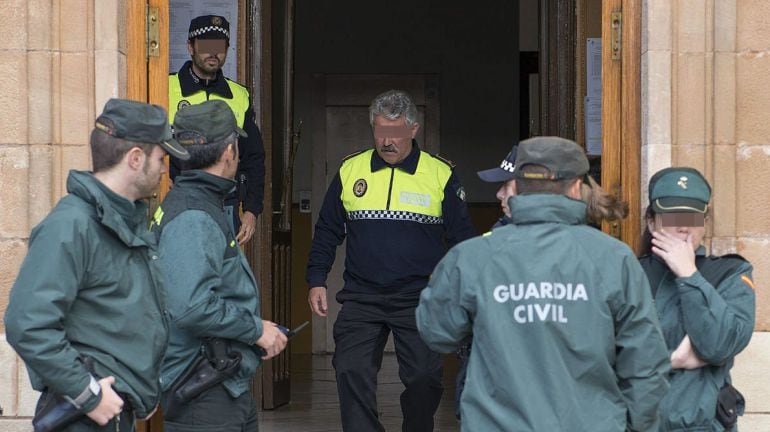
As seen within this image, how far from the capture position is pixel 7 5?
5.48m

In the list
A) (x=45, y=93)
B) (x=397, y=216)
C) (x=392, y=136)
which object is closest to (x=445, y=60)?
(x=392, y=136)

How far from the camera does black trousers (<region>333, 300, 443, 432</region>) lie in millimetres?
5996

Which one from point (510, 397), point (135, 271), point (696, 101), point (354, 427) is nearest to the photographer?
point (510, 397)

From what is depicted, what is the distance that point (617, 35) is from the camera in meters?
5.58

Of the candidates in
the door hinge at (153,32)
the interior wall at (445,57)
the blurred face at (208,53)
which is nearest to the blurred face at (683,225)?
the door hinge at (153,32)

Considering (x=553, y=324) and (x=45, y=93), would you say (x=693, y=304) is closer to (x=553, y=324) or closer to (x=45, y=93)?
(x=553, y=324)

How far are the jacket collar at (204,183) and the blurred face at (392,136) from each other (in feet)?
5.85

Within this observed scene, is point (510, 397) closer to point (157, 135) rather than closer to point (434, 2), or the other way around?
point (157, 135)

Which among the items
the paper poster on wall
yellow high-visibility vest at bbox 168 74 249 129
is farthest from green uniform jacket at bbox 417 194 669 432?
the paper poster on wall

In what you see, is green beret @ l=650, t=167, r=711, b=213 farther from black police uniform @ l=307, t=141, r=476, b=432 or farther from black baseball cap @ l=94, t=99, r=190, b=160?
black police uniform @ l=307, t=141, r=476, b=432

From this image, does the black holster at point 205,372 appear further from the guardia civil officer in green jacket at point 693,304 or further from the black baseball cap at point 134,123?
the guardia civil officer in green jacket at point 693,304

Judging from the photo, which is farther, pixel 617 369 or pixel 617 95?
pixel 617 95

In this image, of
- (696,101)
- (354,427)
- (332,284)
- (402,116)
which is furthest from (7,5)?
(332,284)

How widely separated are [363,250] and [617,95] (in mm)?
1392
